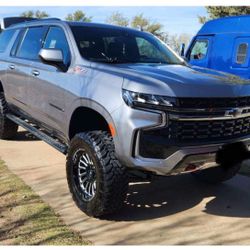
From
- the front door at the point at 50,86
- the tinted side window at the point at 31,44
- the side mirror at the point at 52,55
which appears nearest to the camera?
the side mirror at the point at 52,55

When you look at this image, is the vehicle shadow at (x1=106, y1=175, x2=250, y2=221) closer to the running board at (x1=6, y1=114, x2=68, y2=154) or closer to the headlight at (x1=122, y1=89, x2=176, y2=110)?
the running board at (x1=6, y1=114, x2=68, y2=154)

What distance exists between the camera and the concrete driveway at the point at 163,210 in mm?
4074

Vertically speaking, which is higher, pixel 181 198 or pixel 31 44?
pixel 31 44

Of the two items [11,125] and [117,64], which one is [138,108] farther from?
[11,125]

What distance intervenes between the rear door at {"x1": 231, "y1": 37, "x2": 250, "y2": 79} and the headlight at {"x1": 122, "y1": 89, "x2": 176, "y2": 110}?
258 inches

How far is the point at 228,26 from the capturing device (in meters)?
10.5

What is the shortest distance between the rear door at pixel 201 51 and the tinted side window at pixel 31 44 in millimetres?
5371

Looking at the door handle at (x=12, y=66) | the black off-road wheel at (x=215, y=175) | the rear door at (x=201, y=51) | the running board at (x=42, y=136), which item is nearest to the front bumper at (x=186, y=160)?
the black off-road wheel at (x=215, y=175)

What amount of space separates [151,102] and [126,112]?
0.77 ft

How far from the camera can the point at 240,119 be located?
14.3 ft

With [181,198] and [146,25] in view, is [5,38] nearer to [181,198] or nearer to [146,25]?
[181,198]

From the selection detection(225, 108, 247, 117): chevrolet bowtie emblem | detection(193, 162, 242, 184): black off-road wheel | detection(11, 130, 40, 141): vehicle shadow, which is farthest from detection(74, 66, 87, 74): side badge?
detection(11, 130, 40, 141): vehicle shadow

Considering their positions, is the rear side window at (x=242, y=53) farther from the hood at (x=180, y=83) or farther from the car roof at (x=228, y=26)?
the hood at (x=180, y=83)

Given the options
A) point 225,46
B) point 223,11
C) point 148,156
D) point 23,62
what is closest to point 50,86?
point 23,62
